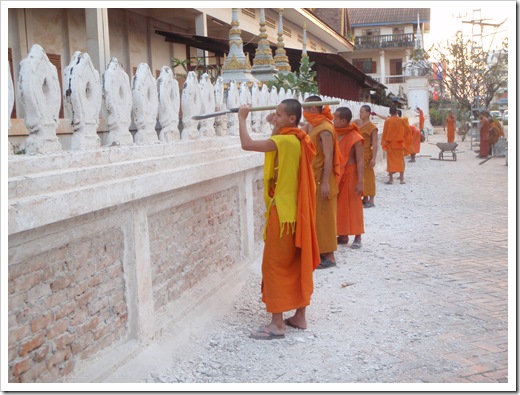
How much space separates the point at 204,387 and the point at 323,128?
10.7 feet

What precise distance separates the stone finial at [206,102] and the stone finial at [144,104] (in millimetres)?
803

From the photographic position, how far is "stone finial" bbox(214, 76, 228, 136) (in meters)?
5.59

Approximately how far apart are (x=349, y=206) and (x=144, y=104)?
3854 millimetres

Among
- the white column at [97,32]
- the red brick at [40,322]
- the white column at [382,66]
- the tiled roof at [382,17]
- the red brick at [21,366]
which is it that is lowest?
the red brick at [21,366]

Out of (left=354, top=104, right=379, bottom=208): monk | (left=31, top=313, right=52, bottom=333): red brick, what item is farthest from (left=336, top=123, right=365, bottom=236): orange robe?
(left=31, top=313, right=52, bottom=333): red brick

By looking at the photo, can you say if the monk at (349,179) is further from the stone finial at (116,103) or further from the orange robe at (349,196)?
the stone finial at (116,103)

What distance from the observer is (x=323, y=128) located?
621 centimetres

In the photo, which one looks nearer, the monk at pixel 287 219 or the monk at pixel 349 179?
the monk at pixel 287 219

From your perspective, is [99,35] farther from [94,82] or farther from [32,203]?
[32,203]

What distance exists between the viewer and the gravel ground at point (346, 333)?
13.0 feet

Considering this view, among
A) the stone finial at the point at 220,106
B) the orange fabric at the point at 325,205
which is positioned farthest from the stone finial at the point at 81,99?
the orange fabric at the point at 325,205

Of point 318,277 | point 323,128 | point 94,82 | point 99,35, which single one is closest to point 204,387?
point 94,82

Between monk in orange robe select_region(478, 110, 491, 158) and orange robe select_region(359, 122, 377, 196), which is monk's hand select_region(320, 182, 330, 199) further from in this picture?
monk in orange robe select_region(478, 110, 491, 158)

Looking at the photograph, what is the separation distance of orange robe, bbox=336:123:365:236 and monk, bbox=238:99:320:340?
2.93m
